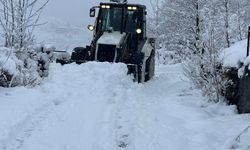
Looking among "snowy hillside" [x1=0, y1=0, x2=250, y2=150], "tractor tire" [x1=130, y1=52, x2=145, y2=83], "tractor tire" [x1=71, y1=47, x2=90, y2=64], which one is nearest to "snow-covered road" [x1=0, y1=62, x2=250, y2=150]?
"snowy hillside" [x1=0, y1=0, x2=250, y2=150]

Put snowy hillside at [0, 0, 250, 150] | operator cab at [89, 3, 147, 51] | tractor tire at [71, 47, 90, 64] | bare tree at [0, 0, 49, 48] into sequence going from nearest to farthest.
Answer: snowy hillside at [0, 0, 250, 150]
bare tree at [0, 0, 49, 48]
tractor tire at [71, 47, 90, 64]
operator cab at [89, 3, 147, 51]

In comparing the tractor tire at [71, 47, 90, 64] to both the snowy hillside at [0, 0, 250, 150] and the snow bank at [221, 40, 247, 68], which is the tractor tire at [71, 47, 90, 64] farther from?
the snow bank at [221, 40, 247, 68]

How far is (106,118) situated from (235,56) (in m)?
3.51

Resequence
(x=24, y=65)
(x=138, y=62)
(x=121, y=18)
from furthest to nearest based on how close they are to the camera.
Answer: (x=121, y=18) < (x=138, y=62) < (x=24, y=65)

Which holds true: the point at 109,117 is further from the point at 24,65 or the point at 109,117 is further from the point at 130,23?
the point at 130,23

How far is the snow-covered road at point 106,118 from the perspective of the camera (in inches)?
287

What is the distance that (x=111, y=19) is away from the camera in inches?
700

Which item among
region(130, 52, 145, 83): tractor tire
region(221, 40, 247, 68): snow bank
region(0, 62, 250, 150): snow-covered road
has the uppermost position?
region(221, 40, 247, 68): snow bank

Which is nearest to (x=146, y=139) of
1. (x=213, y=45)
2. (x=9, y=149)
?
(x=9, y=149)

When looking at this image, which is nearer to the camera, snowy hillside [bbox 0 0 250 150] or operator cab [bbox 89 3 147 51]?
snowy hillside [bbox 0 0 250 150]

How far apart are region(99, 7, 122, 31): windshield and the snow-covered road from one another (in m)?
4.37

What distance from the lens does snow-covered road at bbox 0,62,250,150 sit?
7293 millimetres

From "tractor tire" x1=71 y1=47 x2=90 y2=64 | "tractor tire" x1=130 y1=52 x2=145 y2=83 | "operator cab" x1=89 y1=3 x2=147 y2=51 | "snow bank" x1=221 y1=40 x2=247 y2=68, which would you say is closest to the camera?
"snow bank" x1=221 y1=40 x2=247 y2=68

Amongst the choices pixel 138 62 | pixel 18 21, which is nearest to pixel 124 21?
pixel 138 62
